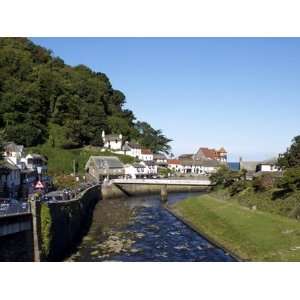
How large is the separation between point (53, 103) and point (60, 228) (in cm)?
6679

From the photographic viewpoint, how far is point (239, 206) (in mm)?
47500

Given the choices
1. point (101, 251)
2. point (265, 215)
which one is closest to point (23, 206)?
point (101, 251)

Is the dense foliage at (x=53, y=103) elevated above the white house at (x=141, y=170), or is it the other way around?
the dense foliage at (x=53, y=103)

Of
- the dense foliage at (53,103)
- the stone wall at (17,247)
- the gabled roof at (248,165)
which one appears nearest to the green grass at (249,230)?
the stone wall at (17,247)

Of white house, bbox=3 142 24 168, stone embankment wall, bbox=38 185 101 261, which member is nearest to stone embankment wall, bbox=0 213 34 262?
stone embankment wall, bbox=38 185 101 261

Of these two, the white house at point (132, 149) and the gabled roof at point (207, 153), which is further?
the gabled roof at point (207, 153)

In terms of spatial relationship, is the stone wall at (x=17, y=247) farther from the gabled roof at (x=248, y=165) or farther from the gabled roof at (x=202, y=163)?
the gabled roof at (x=202, y=163)

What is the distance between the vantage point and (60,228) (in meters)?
32.5

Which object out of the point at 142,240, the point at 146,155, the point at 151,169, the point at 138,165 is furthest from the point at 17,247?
the point at 146,155

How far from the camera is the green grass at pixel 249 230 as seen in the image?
29609 millimetres

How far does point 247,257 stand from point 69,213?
14.9 m

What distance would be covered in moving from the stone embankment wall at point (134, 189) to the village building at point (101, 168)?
287 inches

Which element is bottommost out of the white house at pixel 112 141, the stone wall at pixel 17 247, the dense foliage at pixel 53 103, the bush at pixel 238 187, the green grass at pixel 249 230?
the green grass at pixel 249 230

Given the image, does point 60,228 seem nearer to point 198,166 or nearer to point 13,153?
point 13,153
